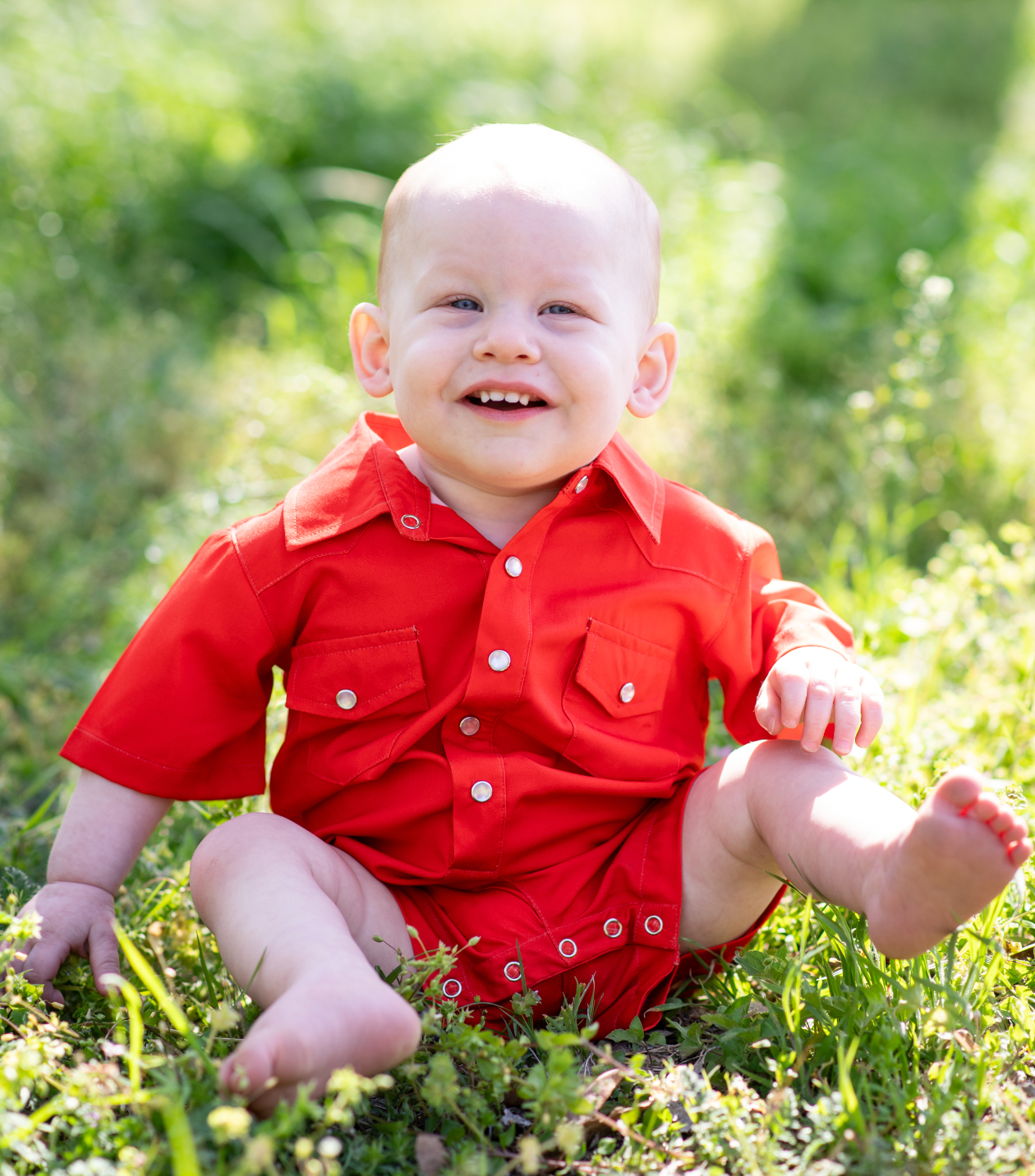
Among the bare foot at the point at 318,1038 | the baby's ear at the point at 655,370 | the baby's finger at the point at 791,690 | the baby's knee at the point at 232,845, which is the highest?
the baby's ear at the point at 655,370

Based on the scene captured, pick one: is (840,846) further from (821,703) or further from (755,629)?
(755,629)

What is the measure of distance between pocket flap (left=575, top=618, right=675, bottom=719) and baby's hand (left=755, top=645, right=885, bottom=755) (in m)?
0.20

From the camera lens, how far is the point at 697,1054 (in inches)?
66.9

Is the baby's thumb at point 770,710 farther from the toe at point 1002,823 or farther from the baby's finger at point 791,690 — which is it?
the toe at point 1002,823

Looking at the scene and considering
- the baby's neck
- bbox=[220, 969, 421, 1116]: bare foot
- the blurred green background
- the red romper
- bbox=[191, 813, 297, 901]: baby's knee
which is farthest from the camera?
the blurred green background

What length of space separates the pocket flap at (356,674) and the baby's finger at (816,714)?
581mm

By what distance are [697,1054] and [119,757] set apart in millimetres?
985

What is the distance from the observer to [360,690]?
5.96 feet

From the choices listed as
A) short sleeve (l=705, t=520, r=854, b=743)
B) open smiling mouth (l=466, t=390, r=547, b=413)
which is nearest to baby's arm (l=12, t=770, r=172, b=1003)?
open smiling mouth (l=466, t=390, r=547, b=413)

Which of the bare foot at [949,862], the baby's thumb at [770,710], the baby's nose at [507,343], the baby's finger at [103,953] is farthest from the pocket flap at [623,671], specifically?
the baby's finger at [103,953]

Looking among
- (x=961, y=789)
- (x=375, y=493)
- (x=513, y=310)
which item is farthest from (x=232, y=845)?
(x=961, y=789)

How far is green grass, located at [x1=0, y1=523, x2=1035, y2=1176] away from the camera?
4.43 feet

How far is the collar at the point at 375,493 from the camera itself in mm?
1797

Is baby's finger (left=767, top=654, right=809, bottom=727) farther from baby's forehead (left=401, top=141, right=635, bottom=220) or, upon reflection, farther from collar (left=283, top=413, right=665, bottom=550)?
baby's forehead (left=401, top=141, right=635, bottom=220)
